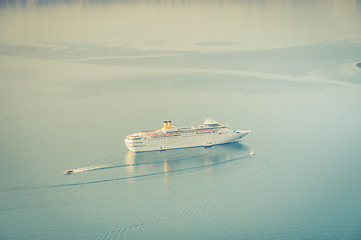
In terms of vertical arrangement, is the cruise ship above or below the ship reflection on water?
above

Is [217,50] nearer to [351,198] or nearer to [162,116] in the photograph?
[162,116]

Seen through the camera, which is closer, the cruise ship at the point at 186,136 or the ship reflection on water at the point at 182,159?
the ship reflection on water at the point at 182,159

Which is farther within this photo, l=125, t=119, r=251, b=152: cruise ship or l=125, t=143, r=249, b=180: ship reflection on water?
l=125, t=119, r=251, b=152: cruise ship

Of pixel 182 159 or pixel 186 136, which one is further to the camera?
pixel 186 136

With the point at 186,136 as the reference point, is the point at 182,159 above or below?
below

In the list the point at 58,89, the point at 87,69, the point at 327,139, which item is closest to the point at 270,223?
the point at 327,139

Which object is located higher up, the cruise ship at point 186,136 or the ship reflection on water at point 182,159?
the cruise ship at point 186,136
